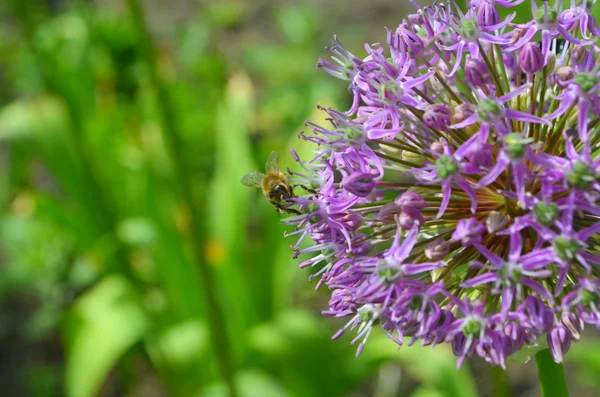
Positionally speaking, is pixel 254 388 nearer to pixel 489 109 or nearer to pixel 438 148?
pixel 438 148

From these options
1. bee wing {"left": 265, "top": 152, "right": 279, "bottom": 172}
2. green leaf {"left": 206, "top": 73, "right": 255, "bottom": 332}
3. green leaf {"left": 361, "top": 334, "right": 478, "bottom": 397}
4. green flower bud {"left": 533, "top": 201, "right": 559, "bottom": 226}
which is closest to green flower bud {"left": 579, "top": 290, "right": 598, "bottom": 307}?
green flower bud {"left": 533, "top": 201, "right": 559, "bottom": 226}

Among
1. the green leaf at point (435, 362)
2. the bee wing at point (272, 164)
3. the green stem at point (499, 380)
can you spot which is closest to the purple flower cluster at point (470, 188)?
the bee wing at point (272, 164)

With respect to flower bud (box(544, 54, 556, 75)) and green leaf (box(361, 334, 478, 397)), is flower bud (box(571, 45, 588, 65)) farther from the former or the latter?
green leaf (box(361, 334, 478, 397))

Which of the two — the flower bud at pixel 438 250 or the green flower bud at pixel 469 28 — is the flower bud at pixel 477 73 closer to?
the green flower bud at pixel 469 28

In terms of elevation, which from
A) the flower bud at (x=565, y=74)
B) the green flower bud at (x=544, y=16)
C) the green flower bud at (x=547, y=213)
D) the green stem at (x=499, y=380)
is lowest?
the green stem at (x=499, y=380)

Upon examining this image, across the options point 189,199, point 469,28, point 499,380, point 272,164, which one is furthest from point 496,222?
point 189,199

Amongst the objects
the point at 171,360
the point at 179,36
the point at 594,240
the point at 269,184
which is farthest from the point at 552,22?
the point at 179,36

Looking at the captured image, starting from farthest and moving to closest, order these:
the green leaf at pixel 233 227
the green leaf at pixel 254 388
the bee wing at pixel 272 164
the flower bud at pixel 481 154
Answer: the green leaf at pixel 233 227
the green leaf at pixel 254 388
the bee wing at pixel 272 164
the flower bud at pixel 481 154

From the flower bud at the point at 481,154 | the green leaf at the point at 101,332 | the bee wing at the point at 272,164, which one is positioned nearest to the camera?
the flower bud at the point at 481,154
